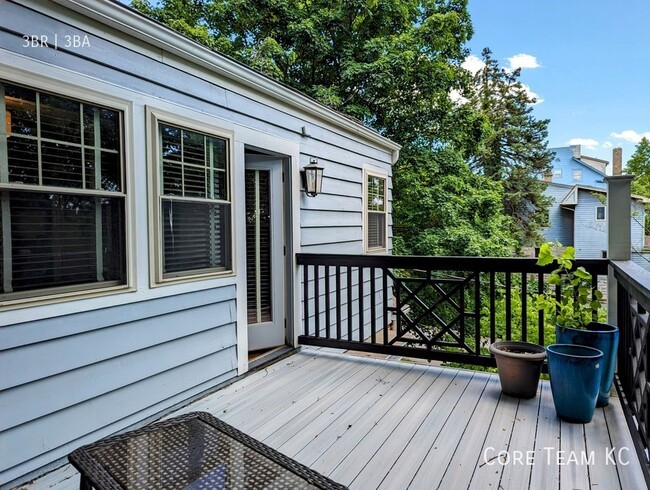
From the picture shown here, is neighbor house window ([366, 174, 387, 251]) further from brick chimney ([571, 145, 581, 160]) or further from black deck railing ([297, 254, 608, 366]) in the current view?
brick chimney ([571, 145, 581, 160])

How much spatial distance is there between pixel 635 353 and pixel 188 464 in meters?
2.36

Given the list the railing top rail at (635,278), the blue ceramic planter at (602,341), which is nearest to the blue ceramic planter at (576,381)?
the blue ceramic planter at (602,341)

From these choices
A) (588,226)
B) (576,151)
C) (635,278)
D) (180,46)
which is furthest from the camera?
(576,151)

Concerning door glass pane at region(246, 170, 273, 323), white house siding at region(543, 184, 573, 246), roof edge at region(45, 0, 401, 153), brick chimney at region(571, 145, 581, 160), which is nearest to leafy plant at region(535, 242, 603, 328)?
door glass pane at region(246, 170, 273, 323)

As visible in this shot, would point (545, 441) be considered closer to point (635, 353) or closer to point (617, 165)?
point (635, 353)

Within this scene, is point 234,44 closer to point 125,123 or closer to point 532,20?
point 125,123

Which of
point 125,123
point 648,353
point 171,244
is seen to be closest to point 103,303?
point 171,244

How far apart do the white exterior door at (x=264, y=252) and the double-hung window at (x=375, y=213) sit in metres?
2.18

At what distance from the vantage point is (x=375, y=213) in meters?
6.23

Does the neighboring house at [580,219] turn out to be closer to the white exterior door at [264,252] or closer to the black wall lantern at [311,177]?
the black wall lantern at [311,177]

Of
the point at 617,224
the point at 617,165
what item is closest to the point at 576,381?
the point at 617,224

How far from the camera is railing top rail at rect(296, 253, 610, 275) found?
302cm

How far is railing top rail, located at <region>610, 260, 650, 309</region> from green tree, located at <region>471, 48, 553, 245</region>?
1367 cm

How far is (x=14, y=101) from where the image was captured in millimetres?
1929
